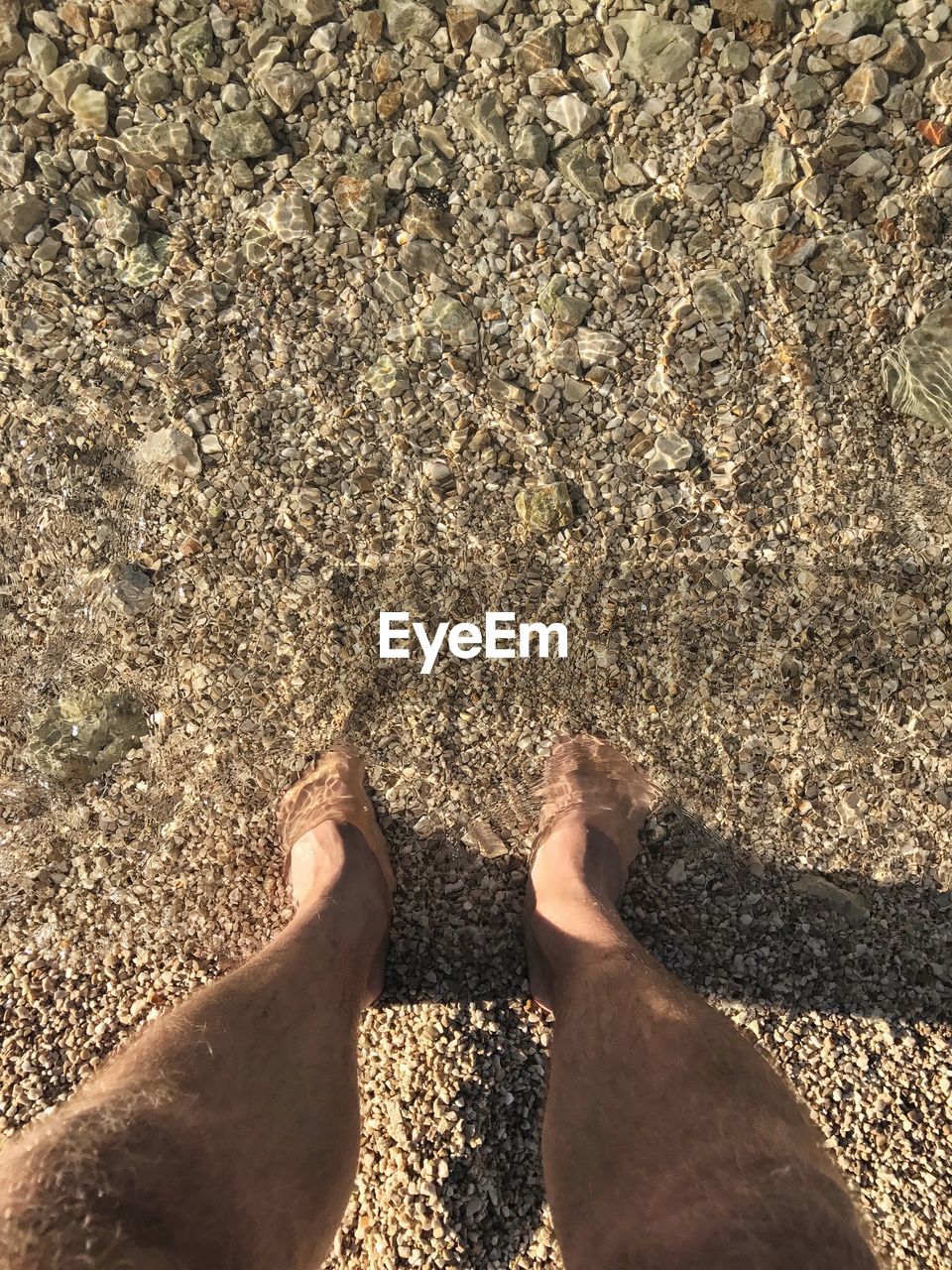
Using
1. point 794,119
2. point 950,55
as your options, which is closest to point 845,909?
point 794,119

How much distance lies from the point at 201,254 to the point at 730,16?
1860 millimetres

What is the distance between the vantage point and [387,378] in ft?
8.59

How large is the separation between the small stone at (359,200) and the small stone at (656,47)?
0.90m

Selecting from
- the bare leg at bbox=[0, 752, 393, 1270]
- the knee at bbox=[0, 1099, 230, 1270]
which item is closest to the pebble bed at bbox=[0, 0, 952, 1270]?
the bare leg at bbox=[0, 752, 393, 1270]

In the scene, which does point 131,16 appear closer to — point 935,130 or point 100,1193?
point 935,130

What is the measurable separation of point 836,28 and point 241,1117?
3.44 meters

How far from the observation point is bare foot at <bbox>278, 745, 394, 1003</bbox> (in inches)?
94.5

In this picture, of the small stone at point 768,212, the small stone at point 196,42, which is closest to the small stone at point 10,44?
the small stone at point 196,42

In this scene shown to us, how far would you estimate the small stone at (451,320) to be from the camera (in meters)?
2.60

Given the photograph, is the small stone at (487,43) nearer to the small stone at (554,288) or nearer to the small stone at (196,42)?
the small stone at (554,288)

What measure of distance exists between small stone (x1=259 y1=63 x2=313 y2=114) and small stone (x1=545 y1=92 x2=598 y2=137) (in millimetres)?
797

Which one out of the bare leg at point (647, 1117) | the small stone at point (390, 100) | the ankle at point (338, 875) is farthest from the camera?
the small stone at point (390, 100)

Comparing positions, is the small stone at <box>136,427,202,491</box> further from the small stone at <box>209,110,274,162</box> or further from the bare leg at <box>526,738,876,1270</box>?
the bare leg at <box>526,738,876,1270</box>

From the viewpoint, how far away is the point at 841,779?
8.37 feet
